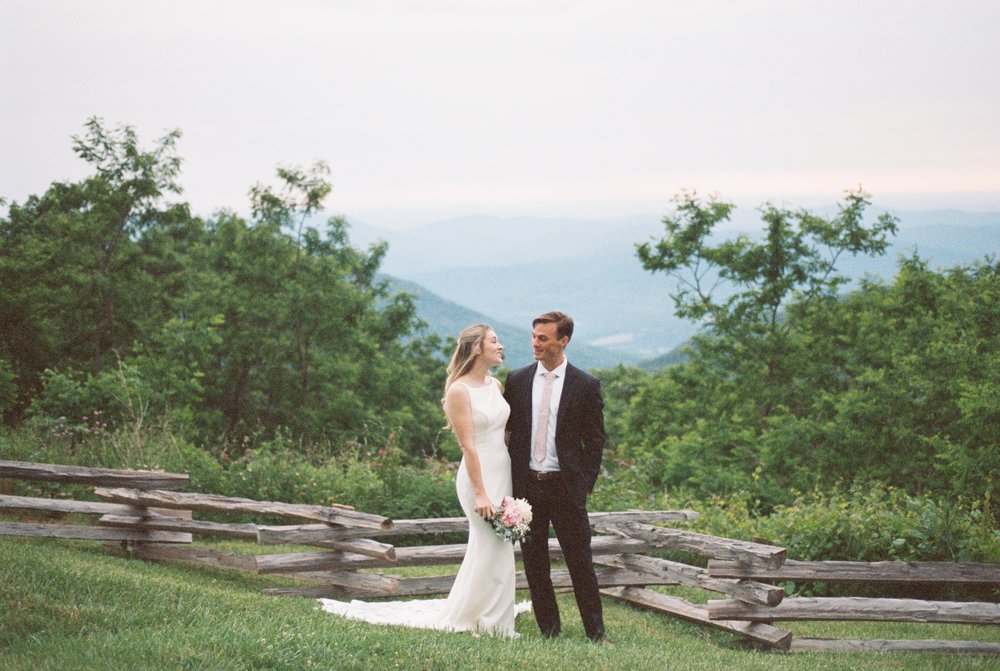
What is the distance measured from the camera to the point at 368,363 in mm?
29688

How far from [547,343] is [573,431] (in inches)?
27.9

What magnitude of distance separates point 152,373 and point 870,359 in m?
16.8

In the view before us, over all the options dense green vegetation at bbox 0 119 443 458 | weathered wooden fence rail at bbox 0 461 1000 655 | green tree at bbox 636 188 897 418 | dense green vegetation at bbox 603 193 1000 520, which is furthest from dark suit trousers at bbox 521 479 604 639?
green tree at bbox 636 188 897 418

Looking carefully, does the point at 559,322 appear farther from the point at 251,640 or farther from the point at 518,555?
the point at 518,555

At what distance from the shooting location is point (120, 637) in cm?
573

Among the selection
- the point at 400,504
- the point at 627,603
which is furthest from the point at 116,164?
the point at 627,603

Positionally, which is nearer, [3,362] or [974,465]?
[974,465]

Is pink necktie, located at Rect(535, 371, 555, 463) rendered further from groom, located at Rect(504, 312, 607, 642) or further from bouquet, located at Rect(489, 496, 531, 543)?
bouquet, located at Rect(489, 496, 531, 543)

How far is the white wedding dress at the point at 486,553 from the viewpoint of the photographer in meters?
7.43

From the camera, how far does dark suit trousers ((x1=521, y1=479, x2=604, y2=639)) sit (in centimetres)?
732

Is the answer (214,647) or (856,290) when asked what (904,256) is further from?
(214,647)

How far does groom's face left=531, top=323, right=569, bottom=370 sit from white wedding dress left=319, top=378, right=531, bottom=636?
502 mm

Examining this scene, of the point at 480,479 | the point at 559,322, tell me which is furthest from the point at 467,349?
the point at 480,479

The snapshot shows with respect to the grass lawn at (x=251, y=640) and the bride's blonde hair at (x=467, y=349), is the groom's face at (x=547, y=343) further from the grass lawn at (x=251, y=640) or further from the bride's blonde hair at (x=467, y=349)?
the grass lawn at (x=251, y=640)
